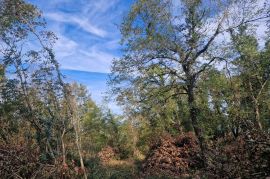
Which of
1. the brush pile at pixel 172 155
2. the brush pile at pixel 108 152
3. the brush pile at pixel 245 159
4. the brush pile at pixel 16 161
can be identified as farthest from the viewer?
the brush pile at pixel 108 152

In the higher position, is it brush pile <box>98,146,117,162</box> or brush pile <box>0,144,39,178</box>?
brush pile <box>98,146,117,162</box>

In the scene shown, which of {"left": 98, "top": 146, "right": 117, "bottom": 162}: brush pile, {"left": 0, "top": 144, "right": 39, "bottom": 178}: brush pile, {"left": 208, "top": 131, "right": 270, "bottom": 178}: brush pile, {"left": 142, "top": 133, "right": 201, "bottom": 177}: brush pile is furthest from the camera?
{"left": 98, "top": 146, "right": 117, "bottom": 162}: brush pile

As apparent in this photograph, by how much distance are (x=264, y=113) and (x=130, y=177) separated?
10433mm

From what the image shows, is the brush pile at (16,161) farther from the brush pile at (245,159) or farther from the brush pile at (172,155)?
the brush pile at (172,155)

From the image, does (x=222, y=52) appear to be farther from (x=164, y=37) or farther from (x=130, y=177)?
(x=130, y=177)

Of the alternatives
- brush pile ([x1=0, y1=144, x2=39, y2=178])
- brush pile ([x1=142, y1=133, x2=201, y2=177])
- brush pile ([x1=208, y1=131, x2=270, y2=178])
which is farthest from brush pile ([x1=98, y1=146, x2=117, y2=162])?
brush pile ([x1=208, y1=131, x2=270, y2=178])

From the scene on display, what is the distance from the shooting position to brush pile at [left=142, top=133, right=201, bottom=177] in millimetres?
18453

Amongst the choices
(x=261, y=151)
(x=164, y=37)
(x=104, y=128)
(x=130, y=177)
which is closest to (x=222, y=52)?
(x=164, y=37)

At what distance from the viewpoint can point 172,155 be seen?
19672 mm

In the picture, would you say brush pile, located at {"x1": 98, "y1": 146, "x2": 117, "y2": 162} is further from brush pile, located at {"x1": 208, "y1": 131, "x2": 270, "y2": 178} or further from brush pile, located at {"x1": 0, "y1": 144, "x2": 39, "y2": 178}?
brush pile, located at {"x1": 208, "y1": 131, "x2": 270, "y2": 178}

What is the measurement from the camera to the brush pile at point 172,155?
18.5 metres

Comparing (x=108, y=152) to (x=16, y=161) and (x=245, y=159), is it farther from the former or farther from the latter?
(x=245, y=159)

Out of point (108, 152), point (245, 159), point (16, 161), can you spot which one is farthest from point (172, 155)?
point (245, 159)

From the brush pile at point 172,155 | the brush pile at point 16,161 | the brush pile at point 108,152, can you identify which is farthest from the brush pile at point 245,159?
the brush pile at point 108,152
